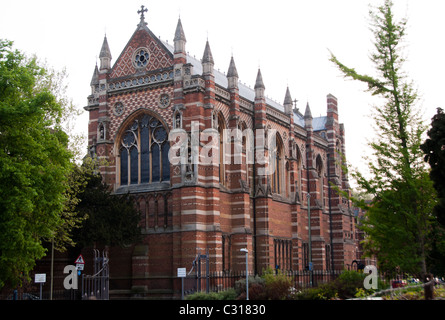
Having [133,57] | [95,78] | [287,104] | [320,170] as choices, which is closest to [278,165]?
[287,104]

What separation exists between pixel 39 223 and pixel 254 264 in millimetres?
21543

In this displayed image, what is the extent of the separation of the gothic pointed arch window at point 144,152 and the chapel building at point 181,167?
0.26 ft

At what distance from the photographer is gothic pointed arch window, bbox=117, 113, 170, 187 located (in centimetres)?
4141

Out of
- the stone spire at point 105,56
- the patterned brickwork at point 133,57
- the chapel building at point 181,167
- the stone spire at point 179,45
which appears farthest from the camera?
the stone spire at point 105,56

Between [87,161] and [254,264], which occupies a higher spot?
[87,161]

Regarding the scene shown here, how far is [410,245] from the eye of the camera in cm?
2198

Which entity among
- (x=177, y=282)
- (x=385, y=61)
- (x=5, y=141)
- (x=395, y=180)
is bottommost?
(x=177, y=282)

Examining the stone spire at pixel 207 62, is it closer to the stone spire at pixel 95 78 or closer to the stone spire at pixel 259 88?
the stone spire at pixel 259 88

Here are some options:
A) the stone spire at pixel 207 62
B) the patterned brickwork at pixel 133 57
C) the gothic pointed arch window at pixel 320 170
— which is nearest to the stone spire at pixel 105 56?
the patterned brickwork at pixel 133 57

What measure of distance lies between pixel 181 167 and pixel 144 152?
192 inches

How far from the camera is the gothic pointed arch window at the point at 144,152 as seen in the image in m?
41.4

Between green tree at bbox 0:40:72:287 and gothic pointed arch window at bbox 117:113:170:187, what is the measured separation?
43.8 ft
